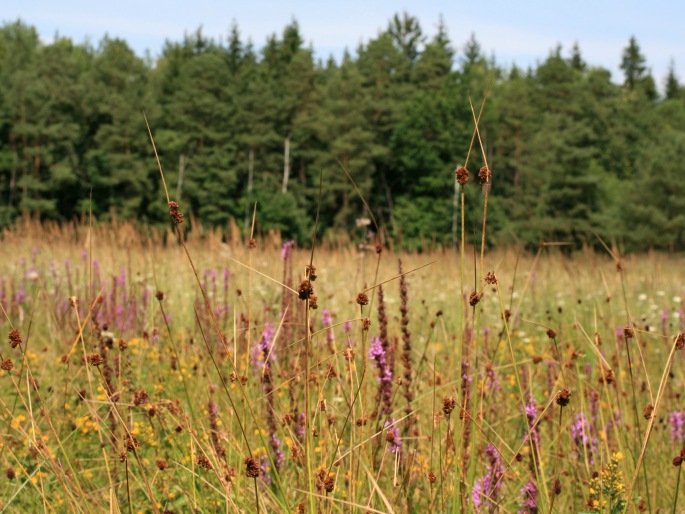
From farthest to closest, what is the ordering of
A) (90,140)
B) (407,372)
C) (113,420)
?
(90,140)
(113,420)
(407,372)

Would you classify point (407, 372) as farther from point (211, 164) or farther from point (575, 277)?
point (211, 164)

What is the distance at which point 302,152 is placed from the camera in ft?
138

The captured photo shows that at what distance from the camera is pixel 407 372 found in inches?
83.6

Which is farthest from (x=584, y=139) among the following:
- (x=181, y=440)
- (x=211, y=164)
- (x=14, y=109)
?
(x=181, y=440)

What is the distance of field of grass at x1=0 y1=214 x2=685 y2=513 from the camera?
59.9 inches

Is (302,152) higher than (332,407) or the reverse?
higher

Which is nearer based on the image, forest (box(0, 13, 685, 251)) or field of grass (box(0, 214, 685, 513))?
field of grass (box(0, 214, 685, 513))

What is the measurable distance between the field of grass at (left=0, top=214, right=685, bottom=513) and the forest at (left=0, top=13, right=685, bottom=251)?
29497 mm

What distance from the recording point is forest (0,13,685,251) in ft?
120

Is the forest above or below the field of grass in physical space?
above

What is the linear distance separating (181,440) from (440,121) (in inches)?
1523

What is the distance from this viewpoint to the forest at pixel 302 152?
3656 centimetres

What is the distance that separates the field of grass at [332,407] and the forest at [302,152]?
96.8ft

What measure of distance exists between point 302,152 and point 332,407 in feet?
134
